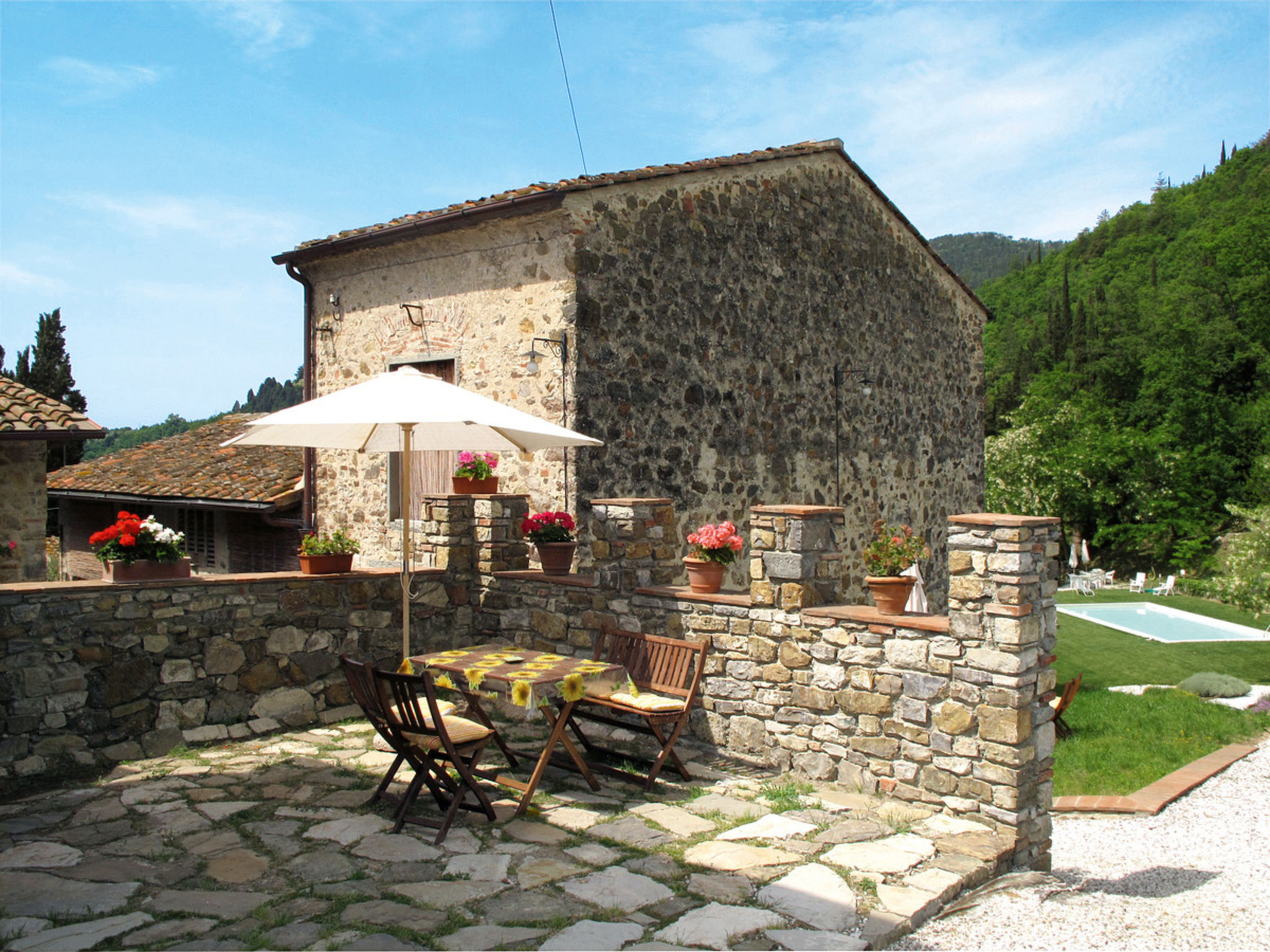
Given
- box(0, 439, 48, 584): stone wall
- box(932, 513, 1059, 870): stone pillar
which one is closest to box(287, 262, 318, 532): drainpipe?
box(0, 439, 48, 584): stone wall

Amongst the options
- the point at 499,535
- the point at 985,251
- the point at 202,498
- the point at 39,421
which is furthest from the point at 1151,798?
the point at 985,251

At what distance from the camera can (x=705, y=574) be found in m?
6.18

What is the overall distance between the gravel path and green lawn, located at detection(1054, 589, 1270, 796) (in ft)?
1.86

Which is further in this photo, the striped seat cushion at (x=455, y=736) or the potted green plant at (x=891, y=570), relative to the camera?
the potted green plant at (x=891, y=570)

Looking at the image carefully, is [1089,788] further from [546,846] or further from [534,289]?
[534,289]

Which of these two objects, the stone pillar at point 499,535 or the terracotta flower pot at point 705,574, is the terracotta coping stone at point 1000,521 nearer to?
the terracotta flower pot at point 705,574

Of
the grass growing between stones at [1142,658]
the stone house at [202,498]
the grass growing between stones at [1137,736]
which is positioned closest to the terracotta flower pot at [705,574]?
the grass growing between stones at [1137,736]

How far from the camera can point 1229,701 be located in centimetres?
1129

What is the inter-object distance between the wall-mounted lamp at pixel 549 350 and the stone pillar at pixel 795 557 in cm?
280

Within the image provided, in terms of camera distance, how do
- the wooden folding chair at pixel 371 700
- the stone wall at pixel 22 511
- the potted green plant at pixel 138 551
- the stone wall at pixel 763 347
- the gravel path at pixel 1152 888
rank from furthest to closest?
the stone wall at pixel 22 511, the stone wall at pixel 763 347, the potted green plant at pixel 138 551, the wooden folding chair at pixel 371 700, the gravel path at pixel 1152 888

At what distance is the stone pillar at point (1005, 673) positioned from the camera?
4668 mm

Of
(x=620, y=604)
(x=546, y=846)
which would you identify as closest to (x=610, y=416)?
(x=620, y=604)

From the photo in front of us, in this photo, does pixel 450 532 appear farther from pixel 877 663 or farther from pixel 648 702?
pixel 877 663

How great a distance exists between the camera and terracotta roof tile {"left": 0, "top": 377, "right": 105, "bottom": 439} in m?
9.23
